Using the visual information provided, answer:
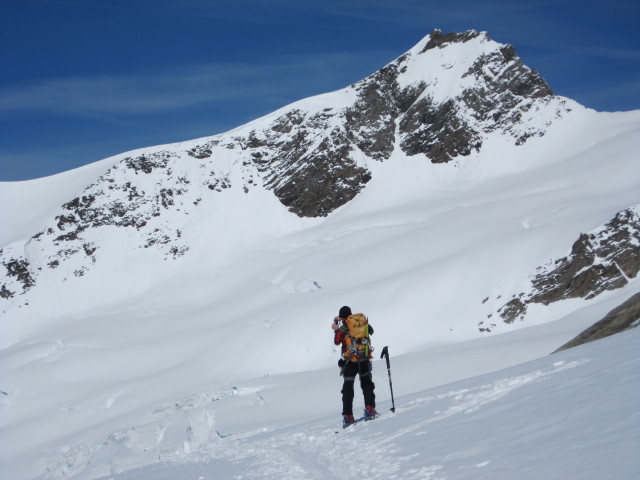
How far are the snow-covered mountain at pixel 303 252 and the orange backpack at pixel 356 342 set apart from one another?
475cm

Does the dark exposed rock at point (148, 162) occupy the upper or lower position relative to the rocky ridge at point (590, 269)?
upper

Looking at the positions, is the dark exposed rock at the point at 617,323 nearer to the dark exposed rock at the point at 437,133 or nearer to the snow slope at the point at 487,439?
the snow slope at the point at 487,439

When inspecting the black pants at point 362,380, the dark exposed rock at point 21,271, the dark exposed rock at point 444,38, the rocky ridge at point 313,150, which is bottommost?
the black pants at point 362,380

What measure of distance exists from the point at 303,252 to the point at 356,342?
43.7 m

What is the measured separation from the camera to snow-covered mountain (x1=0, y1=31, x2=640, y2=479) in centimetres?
3045

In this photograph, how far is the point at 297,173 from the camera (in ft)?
226

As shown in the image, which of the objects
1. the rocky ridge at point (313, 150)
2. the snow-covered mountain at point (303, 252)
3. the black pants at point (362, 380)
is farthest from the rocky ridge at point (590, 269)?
the rocky ridge at point (313, 150)

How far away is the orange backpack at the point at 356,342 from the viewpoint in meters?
10.8

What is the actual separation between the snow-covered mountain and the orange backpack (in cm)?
475

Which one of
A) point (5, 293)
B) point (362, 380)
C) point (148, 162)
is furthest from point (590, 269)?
point (148, 162)

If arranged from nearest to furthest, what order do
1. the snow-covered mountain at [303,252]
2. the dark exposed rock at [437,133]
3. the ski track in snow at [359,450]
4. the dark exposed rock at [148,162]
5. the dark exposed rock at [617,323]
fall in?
the ski track in snow at [359,450] < the dark exposed rock at [617,323] < the snow-covered mountain at [303,252] < the dark exposed rock at [437,133] < the dark exposed rock at [148,162]

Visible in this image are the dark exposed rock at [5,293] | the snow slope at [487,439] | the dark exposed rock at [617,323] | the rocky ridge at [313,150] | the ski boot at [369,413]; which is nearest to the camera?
the snow slope at [487,439]

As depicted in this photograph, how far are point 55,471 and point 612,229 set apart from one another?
31.1 metres

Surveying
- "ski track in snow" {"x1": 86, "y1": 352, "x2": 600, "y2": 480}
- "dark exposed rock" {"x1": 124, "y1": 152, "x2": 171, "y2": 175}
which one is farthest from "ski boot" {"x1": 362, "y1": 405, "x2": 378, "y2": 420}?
"dark exposed rock" {"x1": 124, "y1": 152, "x2": 171, "y2": 175}
